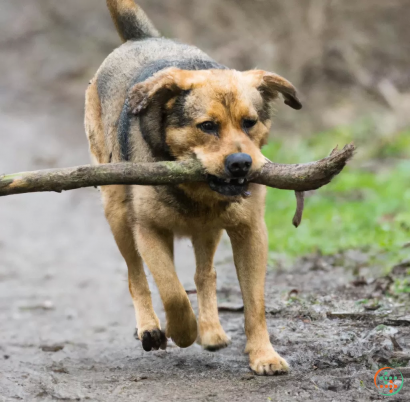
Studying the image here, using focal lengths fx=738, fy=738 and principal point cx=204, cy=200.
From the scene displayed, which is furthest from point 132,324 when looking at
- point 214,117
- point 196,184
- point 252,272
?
point 214,117

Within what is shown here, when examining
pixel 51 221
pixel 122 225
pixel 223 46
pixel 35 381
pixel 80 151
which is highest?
pixel 223 46

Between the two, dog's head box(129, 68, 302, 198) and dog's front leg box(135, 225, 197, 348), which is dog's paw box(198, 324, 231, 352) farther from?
dog's head box(129, 68, 302, 198)

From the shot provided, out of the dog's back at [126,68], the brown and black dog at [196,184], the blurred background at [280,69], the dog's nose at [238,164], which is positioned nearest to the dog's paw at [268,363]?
the brown and black dog at [196,184]

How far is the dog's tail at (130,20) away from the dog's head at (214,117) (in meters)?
1.86

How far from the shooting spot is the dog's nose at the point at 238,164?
4.39m

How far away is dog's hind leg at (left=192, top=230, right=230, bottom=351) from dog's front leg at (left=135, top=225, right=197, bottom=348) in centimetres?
35

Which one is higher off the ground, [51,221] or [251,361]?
[51,221]

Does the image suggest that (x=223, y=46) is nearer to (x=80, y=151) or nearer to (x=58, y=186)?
(x=80, y=151)

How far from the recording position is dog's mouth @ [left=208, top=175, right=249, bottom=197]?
4555 mm

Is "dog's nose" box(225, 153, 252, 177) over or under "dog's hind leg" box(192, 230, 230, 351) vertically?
over

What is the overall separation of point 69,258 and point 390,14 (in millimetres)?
10186

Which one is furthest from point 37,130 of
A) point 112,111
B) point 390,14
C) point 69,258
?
point 112,111

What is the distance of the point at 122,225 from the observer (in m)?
5.94

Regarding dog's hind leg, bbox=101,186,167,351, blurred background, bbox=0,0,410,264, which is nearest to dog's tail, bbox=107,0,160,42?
dog's hind leg, bbox=101,186,167,351
